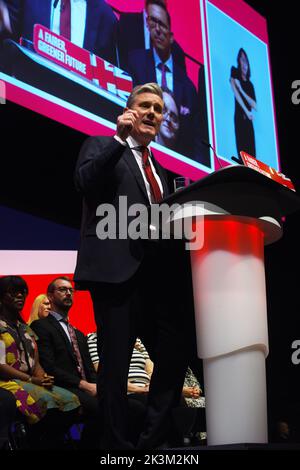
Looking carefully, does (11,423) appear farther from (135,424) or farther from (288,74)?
(288,74)

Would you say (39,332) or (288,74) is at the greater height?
(288,74)

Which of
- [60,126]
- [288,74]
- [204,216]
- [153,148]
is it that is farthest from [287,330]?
[204,216]

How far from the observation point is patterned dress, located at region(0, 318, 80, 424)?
2.75m

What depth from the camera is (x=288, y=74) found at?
5211 millimetres

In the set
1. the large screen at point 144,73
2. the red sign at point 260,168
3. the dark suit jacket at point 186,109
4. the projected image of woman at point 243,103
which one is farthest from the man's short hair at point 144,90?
the projected image of woman at point 243,103

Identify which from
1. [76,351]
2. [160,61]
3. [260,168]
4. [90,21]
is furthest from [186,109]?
[260,168]

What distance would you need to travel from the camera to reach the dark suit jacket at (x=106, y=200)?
1.91 metres

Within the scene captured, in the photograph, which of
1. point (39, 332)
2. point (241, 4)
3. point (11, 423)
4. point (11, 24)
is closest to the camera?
point (11, 423)

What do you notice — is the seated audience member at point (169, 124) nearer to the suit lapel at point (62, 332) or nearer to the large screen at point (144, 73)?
the large screen at point (144, 73)

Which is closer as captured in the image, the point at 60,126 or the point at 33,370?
the point at 33,370

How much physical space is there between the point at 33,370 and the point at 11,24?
5.14ft

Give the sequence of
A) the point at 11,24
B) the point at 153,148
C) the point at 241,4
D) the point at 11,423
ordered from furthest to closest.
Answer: the point at 241,4, the point at 153,148, the point at 11,24, the point at 11,423

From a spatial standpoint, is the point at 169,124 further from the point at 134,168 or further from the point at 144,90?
the point at 134,168

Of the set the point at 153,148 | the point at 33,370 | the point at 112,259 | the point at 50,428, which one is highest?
the point at 153,148
